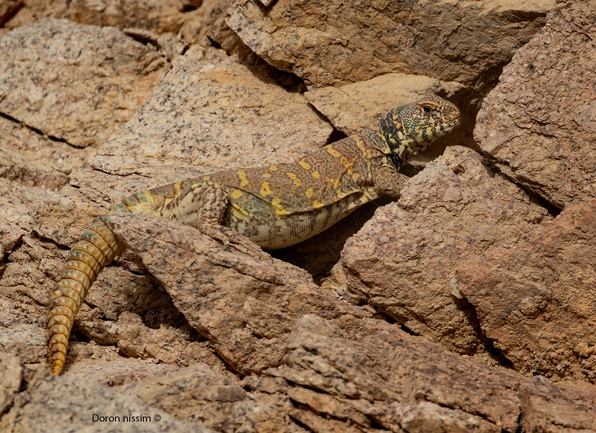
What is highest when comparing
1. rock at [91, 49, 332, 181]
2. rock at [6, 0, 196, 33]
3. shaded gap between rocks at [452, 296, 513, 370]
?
rock at [6, 0, 196, 33]

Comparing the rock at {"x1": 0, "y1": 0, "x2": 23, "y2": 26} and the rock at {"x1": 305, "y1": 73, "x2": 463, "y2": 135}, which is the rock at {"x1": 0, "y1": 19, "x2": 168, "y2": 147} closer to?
the rock at {"x1": 0, "y1": 0, "x2": 23, "y2": 26}

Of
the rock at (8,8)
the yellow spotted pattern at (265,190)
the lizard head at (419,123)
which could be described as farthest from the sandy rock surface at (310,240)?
the yellow spotted pattern at (265,190)

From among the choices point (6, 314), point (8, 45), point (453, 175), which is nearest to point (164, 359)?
point (6, 314)

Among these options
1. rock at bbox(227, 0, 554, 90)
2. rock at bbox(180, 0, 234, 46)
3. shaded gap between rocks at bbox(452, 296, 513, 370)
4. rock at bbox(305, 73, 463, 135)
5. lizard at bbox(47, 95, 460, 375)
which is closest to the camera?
lizard at bbox(47, 95, 460, 375)

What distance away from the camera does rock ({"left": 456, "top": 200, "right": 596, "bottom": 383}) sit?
815 centimetres

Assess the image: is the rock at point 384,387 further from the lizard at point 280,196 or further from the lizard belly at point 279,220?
the lizard belly at point 279,220

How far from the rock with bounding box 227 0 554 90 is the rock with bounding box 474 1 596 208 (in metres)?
0.98

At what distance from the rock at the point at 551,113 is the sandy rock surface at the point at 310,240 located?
0.8 inches

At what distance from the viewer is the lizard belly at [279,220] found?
30.7ft

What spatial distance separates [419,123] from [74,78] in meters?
4.81

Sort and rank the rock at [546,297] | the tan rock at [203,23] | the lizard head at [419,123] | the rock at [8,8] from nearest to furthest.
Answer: the rock at [546,297]
the lizard head at [419,123]
the tan rock at [203,23]
the rock at [8,8]

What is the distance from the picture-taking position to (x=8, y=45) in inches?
478

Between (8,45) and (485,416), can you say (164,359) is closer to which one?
(485,416)

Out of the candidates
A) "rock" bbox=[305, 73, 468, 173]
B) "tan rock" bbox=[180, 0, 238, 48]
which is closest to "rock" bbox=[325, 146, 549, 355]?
"rock" bbox=[305, 73, 468, 173]
